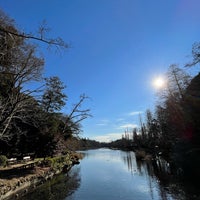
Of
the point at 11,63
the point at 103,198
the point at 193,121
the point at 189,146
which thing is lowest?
the point at 103,198

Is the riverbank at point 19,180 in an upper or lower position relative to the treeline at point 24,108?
lower

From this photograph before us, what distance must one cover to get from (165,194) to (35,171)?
11.7 metres

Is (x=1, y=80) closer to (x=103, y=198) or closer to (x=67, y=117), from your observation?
(x=103, y=198)

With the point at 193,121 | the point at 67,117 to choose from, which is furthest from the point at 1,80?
the point at 67,117

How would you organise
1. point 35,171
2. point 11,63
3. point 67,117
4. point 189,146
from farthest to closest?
point 67,117 → point 35,171 → point 189,146 → point 11,63

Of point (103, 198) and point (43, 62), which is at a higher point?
point (43, 62)

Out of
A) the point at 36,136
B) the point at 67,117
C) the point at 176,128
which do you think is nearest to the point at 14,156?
the point at 36,136

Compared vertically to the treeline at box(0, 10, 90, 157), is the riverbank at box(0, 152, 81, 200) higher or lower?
lower

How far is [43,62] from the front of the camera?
1091cm

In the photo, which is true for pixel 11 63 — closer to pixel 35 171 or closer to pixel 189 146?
pixel 35 171

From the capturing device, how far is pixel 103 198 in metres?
11.2

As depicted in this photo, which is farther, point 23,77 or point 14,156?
point 14,156

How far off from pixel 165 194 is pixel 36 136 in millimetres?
13060

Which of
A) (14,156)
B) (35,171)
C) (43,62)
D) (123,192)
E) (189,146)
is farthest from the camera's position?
(14,156)
